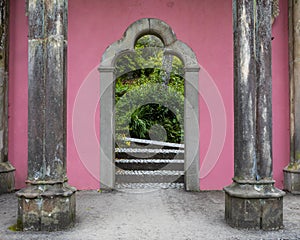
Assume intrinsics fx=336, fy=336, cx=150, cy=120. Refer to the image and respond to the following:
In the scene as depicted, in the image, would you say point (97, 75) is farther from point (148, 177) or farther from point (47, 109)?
point (47, 109)

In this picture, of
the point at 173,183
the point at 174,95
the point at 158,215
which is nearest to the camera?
the point at 158,215

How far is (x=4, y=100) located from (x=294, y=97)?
4861 millimetres

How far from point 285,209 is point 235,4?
2624mm

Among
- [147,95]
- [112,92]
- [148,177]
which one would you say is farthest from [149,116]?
[112,92]

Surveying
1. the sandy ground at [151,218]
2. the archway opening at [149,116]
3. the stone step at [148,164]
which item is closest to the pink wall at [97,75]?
the sandy ground at [151,218]

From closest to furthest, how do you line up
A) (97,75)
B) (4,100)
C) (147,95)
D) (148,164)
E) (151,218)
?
(151,218) → (4,100) → (97,75) → (148,164) → (147,95)

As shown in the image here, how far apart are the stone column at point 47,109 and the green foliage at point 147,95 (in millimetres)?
6350

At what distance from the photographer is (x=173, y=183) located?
6285mm

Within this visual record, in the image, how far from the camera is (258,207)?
3389mm

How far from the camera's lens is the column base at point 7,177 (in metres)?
5.38

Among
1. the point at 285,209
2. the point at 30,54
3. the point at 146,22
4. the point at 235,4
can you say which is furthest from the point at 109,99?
the point at 285,209

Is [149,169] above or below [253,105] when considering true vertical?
below

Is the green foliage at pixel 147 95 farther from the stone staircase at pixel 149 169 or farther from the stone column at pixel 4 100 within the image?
the stone column at pixel 4 100

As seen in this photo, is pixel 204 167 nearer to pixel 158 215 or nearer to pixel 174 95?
pixel 158 215
